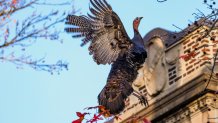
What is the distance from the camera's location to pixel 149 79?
69.9ft

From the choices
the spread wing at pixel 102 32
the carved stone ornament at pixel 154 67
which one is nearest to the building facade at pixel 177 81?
the carved stone ornament at pixel 154 67

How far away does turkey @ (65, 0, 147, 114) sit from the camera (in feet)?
47.5

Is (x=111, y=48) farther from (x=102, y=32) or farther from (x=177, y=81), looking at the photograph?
(x=177, y=81)

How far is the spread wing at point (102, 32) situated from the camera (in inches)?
575

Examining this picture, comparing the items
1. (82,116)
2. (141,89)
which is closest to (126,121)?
(141,89)

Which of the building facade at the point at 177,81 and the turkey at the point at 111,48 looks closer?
the turkey at the point at 111,48

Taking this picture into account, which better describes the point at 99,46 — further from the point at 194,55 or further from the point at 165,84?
the point at 165,84

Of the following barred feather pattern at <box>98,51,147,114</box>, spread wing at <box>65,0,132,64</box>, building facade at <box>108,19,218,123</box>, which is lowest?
barred feather pattern at <box>98,51,147,114</box>

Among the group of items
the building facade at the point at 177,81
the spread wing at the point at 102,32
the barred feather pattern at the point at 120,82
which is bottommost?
the barred feather pattern at the point at 120,82

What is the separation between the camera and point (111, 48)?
14.7 metres

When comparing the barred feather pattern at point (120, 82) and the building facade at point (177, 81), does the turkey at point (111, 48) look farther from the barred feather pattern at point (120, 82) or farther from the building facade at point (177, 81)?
the building facade at point (177, 81)

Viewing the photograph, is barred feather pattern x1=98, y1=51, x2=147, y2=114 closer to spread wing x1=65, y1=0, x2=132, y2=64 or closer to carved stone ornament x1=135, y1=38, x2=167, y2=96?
spread wing x1=65, y1=0, x2=132, y2=64

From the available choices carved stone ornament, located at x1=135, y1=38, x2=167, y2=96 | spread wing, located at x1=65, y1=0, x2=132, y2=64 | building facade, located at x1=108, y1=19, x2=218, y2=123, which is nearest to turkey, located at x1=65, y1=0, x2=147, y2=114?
spread wing, located at x1=65, y1=0, x2=132, y2=64

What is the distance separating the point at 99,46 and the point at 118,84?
81 centimetres
